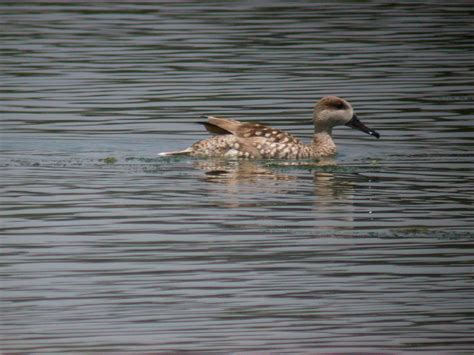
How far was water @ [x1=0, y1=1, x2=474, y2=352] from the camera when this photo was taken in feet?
33.6

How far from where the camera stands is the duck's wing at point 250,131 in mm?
17641

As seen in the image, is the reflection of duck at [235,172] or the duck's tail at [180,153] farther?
the duck's tail at [180,153]

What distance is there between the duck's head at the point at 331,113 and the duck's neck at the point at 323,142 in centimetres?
3

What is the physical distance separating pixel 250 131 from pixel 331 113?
101 cm

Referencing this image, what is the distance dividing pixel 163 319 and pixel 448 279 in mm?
2088

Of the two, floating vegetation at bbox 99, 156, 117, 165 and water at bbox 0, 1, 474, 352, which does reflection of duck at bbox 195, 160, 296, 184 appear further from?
floating vegetation at bbox 99, 156, 117, 165

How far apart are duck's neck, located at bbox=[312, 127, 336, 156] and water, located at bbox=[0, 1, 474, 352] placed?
19 cm

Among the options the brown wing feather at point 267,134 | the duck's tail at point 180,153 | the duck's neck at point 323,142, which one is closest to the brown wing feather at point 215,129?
the brown wing feather at point 267,134

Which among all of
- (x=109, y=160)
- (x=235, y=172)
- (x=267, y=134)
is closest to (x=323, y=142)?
(x=267, y=134)

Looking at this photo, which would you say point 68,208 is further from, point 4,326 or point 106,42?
point 106,42

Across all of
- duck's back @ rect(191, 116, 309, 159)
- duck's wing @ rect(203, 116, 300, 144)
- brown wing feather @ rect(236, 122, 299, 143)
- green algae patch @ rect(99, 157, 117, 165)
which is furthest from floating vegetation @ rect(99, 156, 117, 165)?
brown wing feather @ rect(236, 122, 299, 143)

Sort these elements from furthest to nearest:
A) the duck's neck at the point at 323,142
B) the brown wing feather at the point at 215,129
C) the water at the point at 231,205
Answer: the duck's neck at the point at 323,142
the brown wing feather at the point at 215,129
the water at the point at 231,205

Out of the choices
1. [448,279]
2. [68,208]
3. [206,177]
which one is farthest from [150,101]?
[448,279]

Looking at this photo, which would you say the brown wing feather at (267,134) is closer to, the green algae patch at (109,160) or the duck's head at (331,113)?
the duck's head at (331,113)
